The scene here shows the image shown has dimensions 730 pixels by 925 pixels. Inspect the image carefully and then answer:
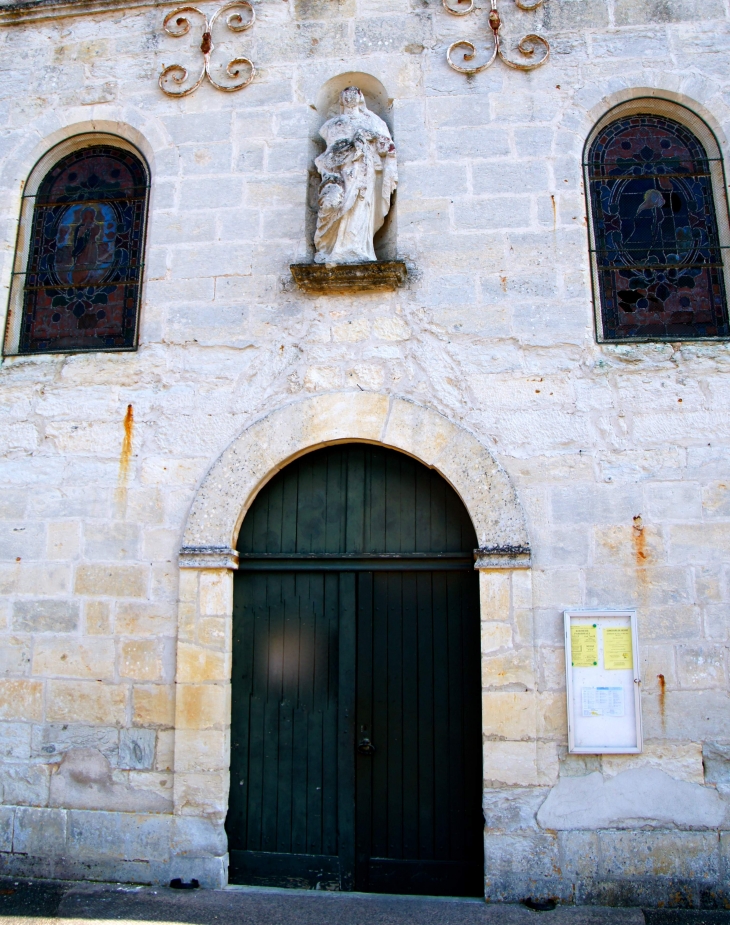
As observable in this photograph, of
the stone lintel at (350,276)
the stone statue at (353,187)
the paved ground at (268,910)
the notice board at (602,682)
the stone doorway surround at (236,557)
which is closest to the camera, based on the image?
the paved ground at (268,910)

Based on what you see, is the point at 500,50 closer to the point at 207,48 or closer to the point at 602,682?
the point at 207,48

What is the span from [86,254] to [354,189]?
76.0 inches

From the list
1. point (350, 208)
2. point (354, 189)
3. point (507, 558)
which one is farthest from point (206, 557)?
point (354, 189)

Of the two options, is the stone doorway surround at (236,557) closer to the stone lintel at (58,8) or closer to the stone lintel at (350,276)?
the stone lintel at (350,276)

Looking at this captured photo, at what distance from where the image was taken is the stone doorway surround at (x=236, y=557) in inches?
180

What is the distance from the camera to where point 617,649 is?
4539mm

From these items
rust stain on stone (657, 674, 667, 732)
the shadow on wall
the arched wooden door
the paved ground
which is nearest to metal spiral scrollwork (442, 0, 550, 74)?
the shadow on wall

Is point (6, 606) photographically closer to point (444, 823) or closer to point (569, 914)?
point (444, 823)

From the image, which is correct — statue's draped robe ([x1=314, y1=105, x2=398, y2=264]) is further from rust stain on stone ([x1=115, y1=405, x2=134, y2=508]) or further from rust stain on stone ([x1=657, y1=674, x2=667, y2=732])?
rust stain on stone ([x1=657, y1=674, x2=667, y2=732])

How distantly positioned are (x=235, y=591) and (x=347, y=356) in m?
1.60

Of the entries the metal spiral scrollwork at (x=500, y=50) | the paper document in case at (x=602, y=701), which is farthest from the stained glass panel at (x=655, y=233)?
the paper document in case at (x=602, y=701)

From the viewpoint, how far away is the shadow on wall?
17.5 feet

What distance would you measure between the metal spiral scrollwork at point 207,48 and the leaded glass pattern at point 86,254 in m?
0.58

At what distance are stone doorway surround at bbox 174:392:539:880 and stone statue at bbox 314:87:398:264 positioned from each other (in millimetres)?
988
